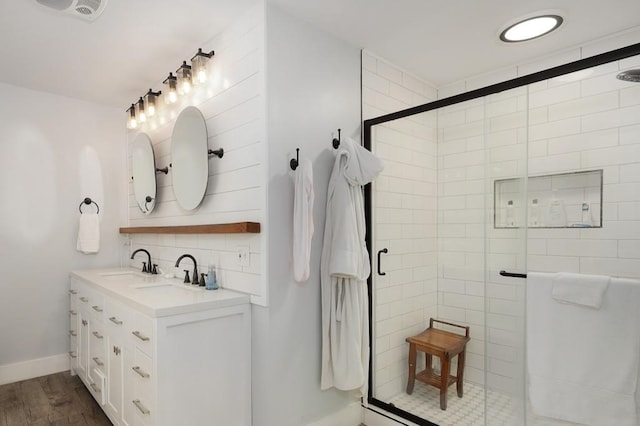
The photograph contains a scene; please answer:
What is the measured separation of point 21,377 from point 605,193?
4595 mm

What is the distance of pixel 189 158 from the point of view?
267 cm

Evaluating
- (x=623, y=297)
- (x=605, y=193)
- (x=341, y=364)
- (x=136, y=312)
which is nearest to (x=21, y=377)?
(x=136, y=312)

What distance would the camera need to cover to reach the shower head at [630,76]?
1.71 m

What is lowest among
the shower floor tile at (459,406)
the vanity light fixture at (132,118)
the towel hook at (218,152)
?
the shower floor tile at (459,406)

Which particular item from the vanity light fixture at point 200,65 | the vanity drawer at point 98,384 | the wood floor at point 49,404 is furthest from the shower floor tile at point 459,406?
the vanity light fixture at point 200,65

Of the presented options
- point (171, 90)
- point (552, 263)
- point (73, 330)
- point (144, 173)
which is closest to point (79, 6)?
point (171, 90)

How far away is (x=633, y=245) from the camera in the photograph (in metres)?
1.97

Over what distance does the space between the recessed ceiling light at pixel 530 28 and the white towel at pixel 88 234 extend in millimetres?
3745

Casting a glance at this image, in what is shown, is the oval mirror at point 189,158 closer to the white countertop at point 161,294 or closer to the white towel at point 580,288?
the white countertop at point 161,294

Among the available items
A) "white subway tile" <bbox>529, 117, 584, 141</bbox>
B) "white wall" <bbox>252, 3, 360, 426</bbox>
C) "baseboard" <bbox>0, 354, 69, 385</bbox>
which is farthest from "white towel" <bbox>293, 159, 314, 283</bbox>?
"baseboard" <bbox>0, 354, 69, 385</bbox>

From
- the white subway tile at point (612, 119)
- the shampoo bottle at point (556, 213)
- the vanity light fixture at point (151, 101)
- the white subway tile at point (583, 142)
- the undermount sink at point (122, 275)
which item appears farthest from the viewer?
the vanity light fixture at point (151, 101)

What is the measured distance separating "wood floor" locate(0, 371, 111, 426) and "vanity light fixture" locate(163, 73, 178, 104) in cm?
237

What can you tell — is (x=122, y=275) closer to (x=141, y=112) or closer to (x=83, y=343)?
(x=83, y=343)

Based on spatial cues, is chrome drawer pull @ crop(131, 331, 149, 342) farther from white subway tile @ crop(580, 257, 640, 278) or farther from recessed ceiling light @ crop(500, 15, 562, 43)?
recessed ceiling light @ crop(500, 15, 562, 43)
